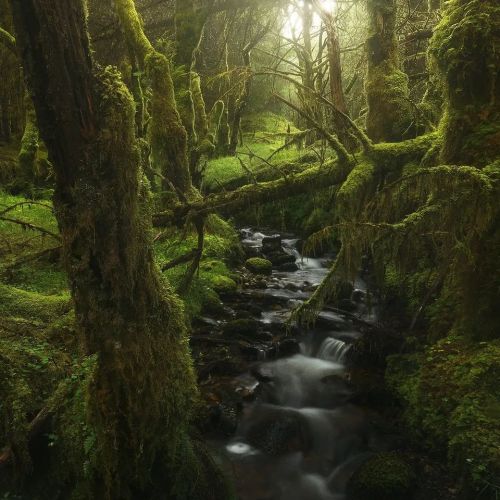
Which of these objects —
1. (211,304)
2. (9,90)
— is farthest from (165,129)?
(9,90)

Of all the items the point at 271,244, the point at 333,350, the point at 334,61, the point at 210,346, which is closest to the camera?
the point at 210,346

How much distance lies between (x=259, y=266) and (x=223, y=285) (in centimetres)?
177

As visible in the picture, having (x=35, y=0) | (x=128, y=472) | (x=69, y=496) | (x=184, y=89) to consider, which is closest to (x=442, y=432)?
(x=128, y=472)

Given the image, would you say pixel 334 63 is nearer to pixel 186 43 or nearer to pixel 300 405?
pixel 186 43

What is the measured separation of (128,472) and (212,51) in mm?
16819

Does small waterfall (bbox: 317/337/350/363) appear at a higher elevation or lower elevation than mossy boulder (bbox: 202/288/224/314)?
lower

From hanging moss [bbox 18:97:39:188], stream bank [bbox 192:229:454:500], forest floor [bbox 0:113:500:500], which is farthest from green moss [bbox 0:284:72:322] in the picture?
hanging moss [bbox 18:97:39:188]

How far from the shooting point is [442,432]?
4.45 meters

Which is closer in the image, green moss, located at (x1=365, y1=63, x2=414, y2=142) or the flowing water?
the flowing water

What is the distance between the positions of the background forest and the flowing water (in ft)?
0.70

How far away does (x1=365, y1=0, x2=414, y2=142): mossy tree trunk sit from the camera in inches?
277

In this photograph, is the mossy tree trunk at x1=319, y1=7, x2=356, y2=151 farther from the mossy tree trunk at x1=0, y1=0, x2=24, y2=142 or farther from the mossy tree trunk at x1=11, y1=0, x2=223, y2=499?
the mossy tree trunk at x1=0, y1=0, x2=24, y2=142

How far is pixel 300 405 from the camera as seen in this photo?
6.12 metres

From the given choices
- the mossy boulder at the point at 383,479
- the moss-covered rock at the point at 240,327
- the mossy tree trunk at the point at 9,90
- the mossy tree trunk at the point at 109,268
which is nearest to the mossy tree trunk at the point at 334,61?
the moss-covered rock at the point at 240,327
